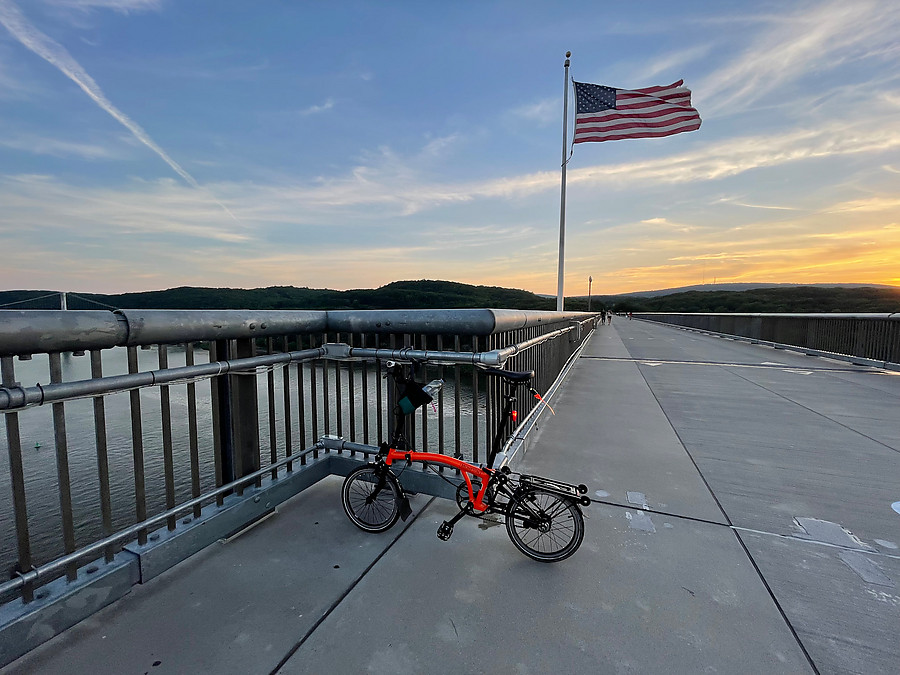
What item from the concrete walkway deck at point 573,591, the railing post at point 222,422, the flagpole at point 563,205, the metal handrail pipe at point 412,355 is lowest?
the concrete walkway deck at point 573,591

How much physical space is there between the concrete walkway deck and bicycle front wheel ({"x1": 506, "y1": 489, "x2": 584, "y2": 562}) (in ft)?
0.26

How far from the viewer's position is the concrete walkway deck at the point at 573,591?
1635 millimetres

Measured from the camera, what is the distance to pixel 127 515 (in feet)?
20.2

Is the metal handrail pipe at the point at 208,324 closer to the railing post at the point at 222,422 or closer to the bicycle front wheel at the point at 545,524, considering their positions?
the railing post at the point at 222,422

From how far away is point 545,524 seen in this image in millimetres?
2291

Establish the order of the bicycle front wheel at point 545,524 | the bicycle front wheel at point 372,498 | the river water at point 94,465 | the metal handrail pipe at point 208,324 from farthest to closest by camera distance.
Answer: the river water at point 94,465 < the bicycle front wheel at point 372,498 < the bicycle front wheel at point 545,524 < the metal handrail pipe at point 208,324

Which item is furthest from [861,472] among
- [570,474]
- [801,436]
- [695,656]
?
[695,656]

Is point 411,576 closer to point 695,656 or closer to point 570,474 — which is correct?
point 695,656

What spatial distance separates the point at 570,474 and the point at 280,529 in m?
2.13

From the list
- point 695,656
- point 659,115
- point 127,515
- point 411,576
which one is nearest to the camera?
point 695,656

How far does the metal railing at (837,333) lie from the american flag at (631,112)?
5.80 metres

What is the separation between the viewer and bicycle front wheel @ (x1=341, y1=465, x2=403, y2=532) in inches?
99.1

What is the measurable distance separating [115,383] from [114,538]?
67 cm

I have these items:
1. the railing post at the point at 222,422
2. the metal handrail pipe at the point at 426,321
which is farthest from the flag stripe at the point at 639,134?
the railing post at the point at 222,422
